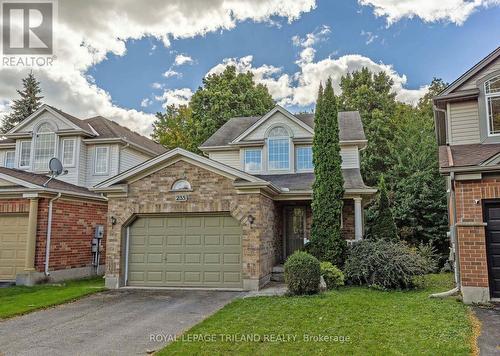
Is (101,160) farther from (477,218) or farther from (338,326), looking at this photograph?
(477,218)

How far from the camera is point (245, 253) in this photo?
A: 10844mm

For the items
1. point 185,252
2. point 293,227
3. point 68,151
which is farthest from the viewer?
point 68,151

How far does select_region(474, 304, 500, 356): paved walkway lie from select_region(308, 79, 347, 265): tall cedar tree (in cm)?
427

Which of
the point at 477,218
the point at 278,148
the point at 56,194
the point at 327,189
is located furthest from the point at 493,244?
the point at 56,194

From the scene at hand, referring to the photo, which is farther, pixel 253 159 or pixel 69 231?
pixel 253 159

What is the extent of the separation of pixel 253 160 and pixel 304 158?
2.22m

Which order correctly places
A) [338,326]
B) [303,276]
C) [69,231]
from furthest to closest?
1. [69,231]
2. [303,276]
3. [338,326]

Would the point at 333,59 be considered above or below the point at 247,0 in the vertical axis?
above

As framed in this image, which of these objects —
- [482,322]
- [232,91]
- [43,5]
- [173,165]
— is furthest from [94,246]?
[232,91]

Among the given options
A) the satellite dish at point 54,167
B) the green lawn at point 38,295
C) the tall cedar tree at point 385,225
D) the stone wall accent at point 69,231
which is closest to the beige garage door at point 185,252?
the green lawn at point 38,295

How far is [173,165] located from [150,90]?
1900 cm

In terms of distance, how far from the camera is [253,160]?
52.8ft

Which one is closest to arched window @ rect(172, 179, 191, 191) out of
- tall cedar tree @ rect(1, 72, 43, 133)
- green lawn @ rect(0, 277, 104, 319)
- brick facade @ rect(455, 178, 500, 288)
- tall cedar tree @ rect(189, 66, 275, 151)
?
green lawn @ rect(0, 277, 104, 319)

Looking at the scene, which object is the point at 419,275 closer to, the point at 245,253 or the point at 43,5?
the point at 245,253
